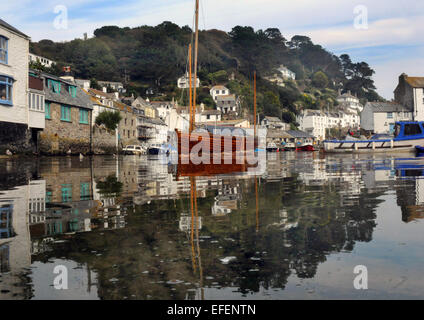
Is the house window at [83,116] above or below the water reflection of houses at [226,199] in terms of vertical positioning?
above

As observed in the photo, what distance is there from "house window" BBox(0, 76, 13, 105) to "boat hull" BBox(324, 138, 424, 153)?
109ft

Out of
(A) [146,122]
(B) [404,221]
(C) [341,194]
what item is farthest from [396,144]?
(A) [146,122]

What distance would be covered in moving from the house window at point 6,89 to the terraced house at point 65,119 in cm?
764

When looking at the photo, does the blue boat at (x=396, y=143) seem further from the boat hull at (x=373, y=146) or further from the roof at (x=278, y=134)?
the roof at (x=278, y=134)

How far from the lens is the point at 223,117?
11806 cm

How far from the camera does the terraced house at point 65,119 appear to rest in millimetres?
36281

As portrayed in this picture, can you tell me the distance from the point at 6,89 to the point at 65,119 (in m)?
12.4

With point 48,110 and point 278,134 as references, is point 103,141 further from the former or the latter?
point 278,134

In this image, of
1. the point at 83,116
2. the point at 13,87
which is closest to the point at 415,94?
the point at 83,116

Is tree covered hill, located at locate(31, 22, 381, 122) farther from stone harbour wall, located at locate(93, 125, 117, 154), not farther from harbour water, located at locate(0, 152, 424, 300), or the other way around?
harbour water, located at locate(0, 152, 424, 300)
